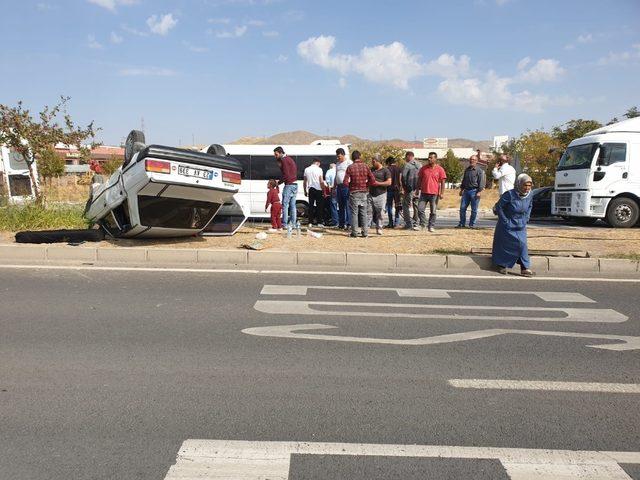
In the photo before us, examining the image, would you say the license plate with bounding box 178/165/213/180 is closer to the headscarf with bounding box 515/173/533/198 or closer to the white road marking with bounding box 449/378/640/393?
the headscarf with bounding box 515/173/533/198

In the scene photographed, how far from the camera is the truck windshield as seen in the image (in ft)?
47.6

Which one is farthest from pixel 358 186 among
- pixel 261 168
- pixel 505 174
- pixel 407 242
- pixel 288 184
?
pixel 261 168

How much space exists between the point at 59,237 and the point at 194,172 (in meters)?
3.36

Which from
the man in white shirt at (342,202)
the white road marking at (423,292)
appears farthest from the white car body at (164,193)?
the man in white shirt at (342,202)

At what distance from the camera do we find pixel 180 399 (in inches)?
143

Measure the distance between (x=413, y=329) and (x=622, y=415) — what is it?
2.18 metres

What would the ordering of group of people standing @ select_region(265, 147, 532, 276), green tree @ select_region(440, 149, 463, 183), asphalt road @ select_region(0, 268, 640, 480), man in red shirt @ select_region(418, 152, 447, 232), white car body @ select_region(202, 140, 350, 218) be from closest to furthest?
1. asphalt road @ select_region(0, 268, 640, 480)
2. group of people standing @ select_region(265, 147, 532, 276)
3. man in red shirt @ select_region(418, 152, 447, 232)
4. white car body @ select_region(202, 140, 350, 218)
5. green tree @ select_region(440, 149, 463, 183)

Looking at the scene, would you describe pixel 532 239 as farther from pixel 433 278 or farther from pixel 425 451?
pixel 425 451

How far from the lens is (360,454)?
9.74 feet

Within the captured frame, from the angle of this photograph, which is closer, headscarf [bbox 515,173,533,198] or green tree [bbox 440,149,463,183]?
headscarf [bbox 515,173,533,198]

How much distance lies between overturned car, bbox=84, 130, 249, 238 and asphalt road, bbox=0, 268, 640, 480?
2347mm

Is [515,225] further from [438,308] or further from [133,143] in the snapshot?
[133,143]

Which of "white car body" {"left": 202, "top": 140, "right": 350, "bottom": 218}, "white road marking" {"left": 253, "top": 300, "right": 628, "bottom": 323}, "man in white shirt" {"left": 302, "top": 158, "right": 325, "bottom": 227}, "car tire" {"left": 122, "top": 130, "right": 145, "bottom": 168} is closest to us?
"white road marking" {"left": 253, "top": 300, "right": 628, "bottom": 323}

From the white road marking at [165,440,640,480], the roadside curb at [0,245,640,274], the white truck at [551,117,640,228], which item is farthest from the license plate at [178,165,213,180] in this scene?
the white truck at [551,117,640,228]
